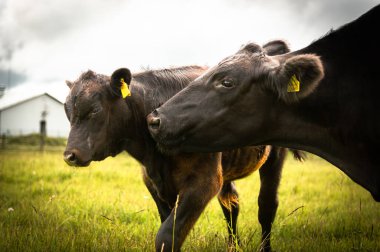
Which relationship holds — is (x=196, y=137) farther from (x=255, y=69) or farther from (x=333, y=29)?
(x=333, y=29)

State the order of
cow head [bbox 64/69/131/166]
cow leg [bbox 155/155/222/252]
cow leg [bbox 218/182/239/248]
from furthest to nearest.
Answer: cow leg [bbox 218/182/239/248]
cow head [bbox 64/69/131/166]
cow leg [bbox 155/155/222/252]

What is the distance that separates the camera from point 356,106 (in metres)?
3.19

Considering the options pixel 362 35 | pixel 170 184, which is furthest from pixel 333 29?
pixel 170 184

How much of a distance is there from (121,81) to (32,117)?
43.7m

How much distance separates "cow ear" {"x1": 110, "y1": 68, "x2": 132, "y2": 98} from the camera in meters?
3.52

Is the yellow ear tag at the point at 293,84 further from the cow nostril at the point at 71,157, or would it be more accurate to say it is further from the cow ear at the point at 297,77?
the cow nostril at the point at 71,157

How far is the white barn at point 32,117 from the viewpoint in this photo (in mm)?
42094

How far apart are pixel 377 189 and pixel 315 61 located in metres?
1.17

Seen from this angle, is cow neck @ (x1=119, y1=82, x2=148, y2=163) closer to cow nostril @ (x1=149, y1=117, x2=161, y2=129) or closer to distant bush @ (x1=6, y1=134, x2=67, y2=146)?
cow nostril @ (x1=149, y1=117, x2=161, y2=129)

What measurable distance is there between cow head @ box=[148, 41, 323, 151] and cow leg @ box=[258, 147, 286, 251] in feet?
6.39

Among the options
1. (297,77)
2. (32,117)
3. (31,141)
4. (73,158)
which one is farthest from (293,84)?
(32,117)

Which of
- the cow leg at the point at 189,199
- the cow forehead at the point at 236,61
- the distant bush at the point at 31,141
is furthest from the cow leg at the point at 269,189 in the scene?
the distant bush at the point at 31,141

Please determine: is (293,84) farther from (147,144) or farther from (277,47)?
(277,47)

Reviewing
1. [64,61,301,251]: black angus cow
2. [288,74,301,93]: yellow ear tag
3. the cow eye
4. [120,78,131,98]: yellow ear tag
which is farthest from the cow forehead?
[120,78,131,98]: yellow ear tag
